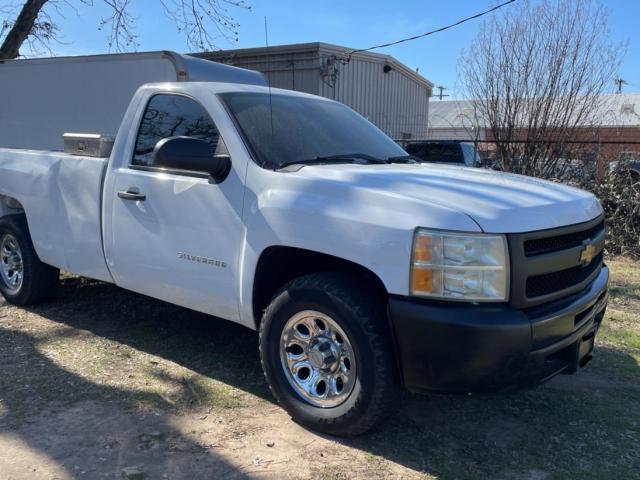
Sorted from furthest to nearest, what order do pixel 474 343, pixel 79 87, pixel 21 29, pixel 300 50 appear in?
pixel 300 50 → pixel 21 29 → pixel 79 87 → pixel 474 343

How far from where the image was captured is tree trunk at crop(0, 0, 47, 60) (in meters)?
12.6

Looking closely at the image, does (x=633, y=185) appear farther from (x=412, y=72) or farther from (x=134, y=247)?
(x=412, y=72)

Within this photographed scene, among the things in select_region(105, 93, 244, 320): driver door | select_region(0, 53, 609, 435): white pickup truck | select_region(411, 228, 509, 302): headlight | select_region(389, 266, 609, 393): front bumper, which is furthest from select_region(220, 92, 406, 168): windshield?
select_region(389, 266, 609, 393): front bumper

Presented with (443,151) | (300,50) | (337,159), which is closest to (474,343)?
(337,159)

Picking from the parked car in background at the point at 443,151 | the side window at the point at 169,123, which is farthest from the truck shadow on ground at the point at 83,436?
the parked car in background at the point at 443,151

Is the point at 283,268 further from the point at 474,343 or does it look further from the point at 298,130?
the point at 474,343

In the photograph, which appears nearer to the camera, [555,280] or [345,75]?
[555,280]

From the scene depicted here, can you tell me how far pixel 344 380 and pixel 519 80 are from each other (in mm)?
8091

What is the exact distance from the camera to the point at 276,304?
339 cm

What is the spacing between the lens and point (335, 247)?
10.2 feet

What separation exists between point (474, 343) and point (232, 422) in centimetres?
153

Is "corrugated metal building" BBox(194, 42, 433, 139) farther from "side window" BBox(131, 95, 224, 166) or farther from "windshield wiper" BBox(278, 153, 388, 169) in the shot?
"windshield wiper" BBox(278, 153, 388, 169)

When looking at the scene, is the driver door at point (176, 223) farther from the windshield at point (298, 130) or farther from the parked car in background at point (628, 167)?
the parked car in background at point (628, 167)

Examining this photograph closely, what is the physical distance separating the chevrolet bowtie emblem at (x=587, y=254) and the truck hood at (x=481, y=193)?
0.16 metres
